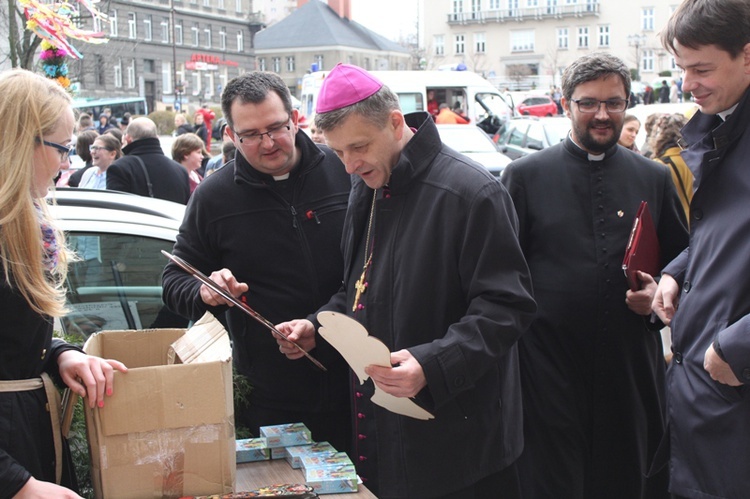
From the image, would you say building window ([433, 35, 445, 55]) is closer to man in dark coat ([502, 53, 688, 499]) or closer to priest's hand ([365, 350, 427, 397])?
man in dark coat ([502, 53, 688, 499])

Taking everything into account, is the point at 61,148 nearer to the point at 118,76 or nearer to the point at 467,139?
the point at 467,139

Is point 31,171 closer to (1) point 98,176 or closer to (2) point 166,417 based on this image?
(2) point 166,417

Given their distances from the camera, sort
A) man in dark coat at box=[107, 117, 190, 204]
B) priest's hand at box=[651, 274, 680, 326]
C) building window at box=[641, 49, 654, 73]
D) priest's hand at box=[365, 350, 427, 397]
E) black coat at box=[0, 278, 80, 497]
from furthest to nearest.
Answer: building window at box=[641, 49, 654, 73] → man in dark coat at box=[107, 117, 190, 204] → priest's hand at box=[651, 274, 680, 326] → priest's hand at box=[365, 350, 427, 397] → black coat at box=[0, 278, 80, 497]

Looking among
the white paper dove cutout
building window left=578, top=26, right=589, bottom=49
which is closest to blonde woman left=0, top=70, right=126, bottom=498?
the white paper dove cutout

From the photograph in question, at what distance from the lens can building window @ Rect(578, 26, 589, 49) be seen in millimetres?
78688

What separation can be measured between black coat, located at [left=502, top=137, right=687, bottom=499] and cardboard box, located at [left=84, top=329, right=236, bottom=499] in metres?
1.72

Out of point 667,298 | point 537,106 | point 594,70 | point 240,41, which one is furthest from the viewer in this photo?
point 240,41

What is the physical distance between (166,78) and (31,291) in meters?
68.3

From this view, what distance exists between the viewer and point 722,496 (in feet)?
8.15

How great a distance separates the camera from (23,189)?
A: 2191mm

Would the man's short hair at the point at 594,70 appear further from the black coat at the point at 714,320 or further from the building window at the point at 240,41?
the building window at the point at 240,41

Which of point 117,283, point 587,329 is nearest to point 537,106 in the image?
point 117,283

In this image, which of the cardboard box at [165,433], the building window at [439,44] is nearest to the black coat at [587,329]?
the cardboard box at [165,433]

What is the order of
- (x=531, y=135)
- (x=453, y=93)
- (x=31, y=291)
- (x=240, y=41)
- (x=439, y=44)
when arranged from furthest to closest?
(x=439, y=44) < (x=240, y=41) < (x=453, y=93) < (x=531, y=135) < (x=31, y=291)
